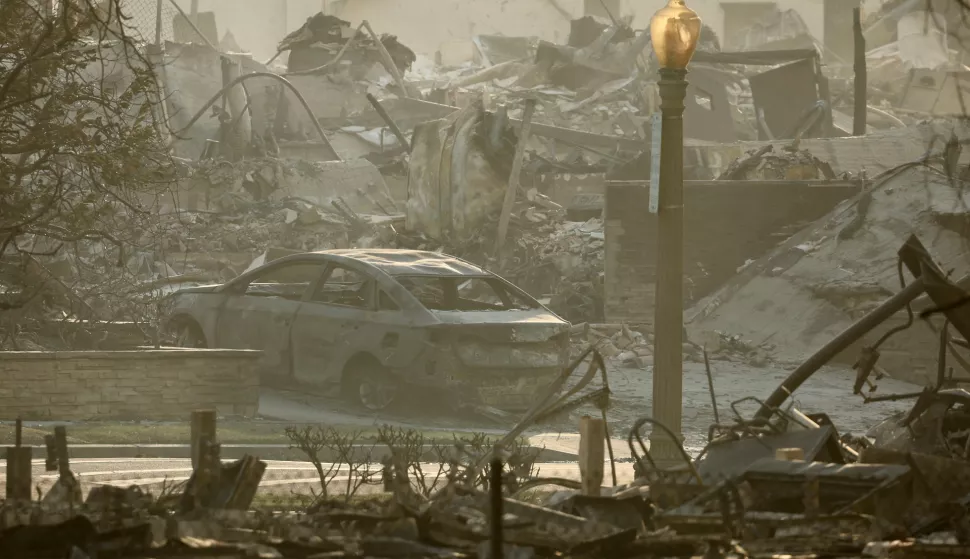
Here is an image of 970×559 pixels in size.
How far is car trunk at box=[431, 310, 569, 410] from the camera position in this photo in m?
14.5

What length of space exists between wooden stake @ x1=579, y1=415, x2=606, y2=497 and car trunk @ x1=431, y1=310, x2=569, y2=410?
669 cm

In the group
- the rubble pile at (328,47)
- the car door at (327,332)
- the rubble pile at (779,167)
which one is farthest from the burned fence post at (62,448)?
the rubble pile at (328,47)

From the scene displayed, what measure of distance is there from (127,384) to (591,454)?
754cm

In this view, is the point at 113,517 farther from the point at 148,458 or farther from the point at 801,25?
the point at 801,25

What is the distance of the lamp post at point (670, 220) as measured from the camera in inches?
403

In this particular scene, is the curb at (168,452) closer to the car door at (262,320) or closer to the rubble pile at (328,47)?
the car door at (262,320)

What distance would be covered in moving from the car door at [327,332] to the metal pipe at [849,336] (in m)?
6.79

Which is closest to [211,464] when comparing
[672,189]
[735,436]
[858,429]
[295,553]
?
[295,553]

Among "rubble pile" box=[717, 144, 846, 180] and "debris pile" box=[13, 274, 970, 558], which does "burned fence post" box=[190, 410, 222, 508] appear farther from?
"rubble pile" box=[717, 144, 846, 180]

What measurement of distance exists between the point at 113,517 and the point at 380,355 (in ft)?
26.2

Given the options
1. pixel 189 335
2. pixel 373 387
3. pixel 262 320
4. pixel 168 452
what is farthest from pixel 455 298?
pixel 168 452

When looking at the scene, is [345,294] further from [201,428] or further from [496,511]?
[496,511]

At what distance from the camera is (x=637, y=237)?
2469cm

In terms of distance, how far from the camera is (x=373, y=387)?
1498 centimetres
